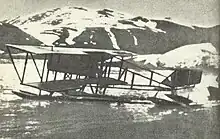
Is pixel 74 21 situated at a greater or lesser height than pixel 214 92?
greater

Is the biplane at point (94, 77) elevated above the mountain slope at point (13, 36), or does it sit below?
below

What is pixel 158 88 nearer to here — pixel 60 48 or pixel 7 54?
pixel 60 48

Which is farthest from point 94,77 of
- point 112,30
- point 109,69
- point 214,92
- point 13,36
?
point 214,92

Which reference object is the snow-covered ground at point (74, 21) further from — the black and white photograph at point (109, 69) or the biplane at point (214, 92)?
the biplane at point (214, 92)

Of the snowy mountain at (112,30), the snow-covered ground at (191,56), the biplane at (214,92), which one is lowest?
the biplane at (214,92)

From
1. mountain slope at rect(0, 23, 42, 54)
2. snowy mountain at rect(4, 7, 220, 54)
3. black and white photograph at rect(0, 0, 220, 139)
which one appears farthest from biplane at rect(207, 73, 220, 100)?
mountain slope at rect(0, 23, 42, 54)

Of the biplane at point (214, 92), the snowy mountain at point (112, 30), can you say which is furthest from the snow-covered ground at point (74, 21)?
the biplane at point (214, 92)

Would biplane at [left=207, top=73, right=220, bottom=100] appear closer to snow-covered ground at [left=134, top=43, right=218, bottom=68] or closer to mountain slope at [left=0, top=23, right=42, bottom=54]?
snow-covered ground at [left=134, top=43, right=218, bottom=68]

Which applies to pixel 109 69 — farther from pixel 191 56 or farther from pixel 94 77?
pixel 191 56
